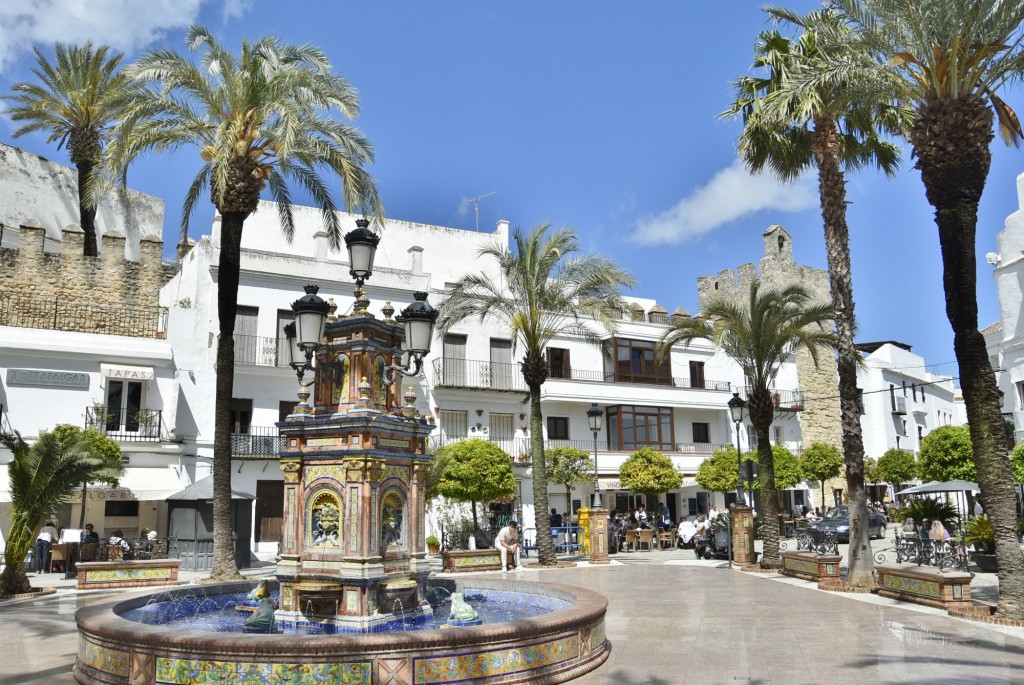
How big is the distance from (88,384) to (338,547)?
18.0 meters

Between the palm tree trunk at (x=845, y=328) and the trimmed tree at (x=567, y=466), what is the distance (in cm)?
1563

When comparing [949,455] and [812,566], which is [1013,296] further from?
[812,566]

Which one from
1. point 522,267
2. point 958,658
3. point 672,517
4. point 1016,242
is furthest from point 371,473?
point 672,517

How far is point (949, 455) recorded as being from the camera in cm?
2772

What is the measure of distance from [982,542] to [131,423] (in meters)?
23.2

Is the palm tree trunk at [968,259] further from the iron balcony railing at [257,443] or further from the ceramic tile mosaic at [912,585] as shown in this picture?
the iron balcony railing at [257,443]

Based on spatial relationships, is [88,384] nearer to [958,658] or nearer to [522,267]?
A: [522,267]

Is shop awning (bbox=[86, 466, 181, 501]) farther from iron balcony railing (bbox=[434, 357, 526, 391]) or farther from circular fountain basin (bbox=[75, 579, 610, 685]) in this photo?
circular fountain basin (bbox=[75, 579, 610, 685])

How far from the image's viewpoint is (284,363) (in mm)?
28516

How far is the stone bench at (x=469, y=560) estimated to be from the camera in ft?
64.8

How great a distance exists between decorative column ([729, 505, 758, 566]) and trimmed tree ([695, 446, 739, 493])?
509 inches

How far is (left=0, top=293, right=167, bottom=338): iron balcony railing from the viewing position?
82.3 ft

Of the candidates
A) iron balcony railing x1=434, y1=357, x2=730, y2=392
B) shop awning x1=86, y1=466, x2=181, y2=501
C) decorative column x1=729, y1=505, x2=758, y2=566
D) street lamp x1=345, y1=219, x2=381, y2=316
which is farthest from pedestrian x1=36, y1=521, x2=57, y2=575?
decorative column x1=729, y1=505, x2=758, y2=566

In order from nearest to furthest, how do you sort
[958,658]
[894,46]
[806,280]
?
[958,658], [894,46], [806,280]
